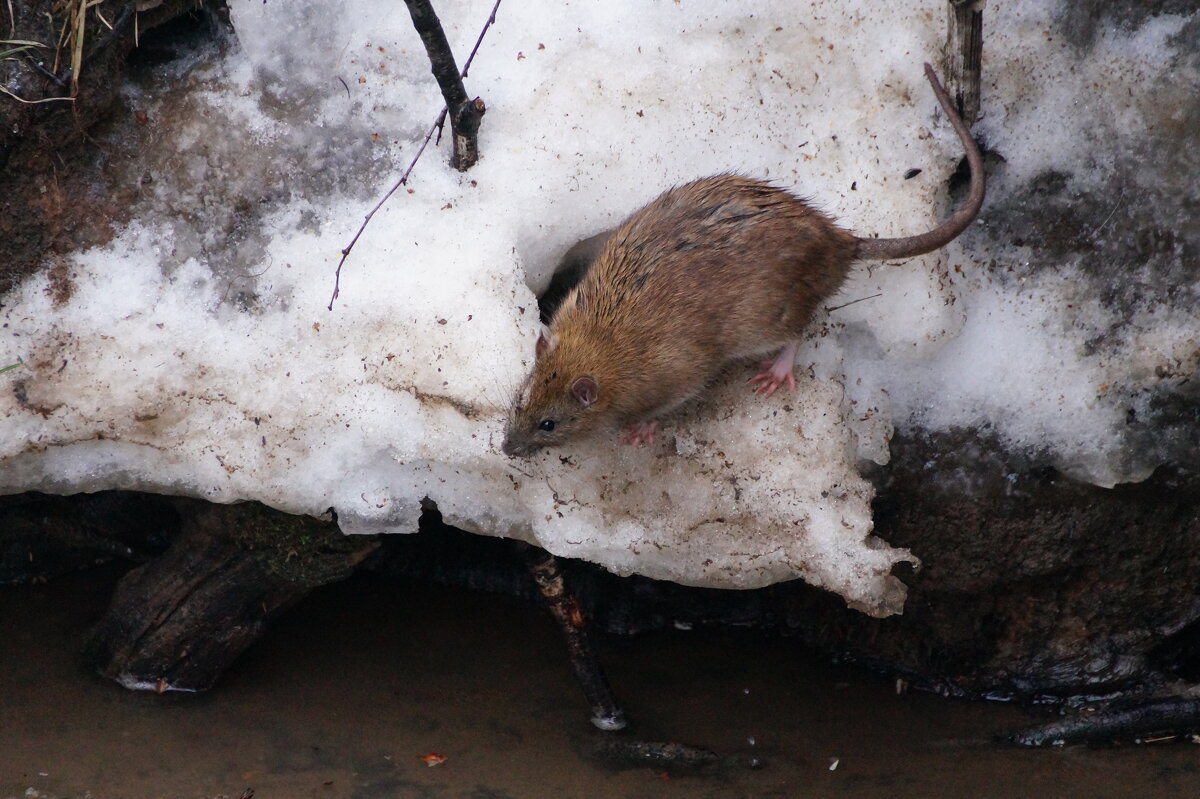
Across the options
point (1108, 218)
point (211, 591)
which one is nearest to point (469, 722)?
point (211, 591)

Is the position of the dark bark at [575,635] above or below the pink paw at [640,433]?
below

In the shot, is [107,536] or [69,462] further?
[107,536]

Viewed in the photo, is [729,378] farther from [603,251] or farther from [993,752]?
[993,752]

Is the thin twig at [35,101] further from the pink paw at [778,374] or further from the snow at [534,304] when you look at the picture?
the pink paw at [778,374]

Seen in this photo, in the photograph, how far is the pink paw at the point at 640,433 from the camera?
11.6ft

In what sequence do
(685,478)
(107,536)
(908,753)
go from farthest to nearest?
(107,536), (908,753), (685,478)

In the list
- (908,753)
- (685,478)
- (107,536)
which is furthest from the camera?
(107,536)

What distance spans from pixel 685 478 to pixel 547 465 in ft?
1.51

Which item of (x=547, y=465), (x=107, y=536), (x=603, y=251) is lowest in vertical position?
(x=107, y=536)

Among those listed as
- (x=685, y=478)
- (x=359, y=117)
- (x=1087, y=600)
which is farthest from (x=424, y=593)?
(x=1087, y=600)

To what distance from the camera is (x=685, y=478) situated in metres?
3.49

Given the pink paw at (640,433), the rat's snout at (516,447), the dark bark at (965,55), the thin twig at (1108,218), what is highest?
the dark bark at (965,55)

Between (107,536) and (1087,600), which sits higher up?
(1087,600)

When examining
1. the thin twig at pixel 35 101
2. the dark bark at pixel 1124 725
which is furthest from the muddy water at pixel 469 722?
the thin twig at pixel 35 101
